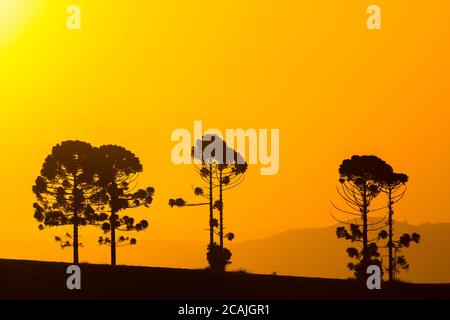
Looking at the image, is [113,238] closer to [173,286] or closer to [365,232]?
[365,232]

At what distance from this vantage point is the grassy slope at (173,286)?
68.2 m

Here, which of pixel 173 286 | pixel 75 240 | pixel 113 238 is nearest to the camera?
pixel 173 286

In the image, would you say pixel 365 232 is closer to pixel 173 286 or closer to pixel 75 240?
pixel 75 240

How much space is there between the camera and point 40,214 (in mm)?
105875

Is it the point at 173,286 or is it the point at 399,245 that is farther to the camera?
the point at 399,245

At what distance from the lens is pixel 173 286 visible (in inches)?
2926

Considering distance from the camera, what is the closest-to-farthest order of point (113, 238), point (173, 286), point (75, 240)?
point (173, 286)
point (75, 240)
point (113, 238)

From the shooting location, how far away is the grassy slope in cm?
6819

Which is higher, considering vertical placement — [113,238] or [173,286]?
[113,238]

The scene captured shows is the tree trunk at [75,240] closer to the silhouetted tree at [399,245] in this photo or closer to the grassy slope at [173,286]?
the grassy slope at [173,286]

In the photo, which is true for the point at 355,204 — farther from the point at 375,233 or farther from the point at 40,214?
the point at 40,214

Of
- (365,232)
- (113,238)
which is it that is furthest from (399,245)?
(113,238)
